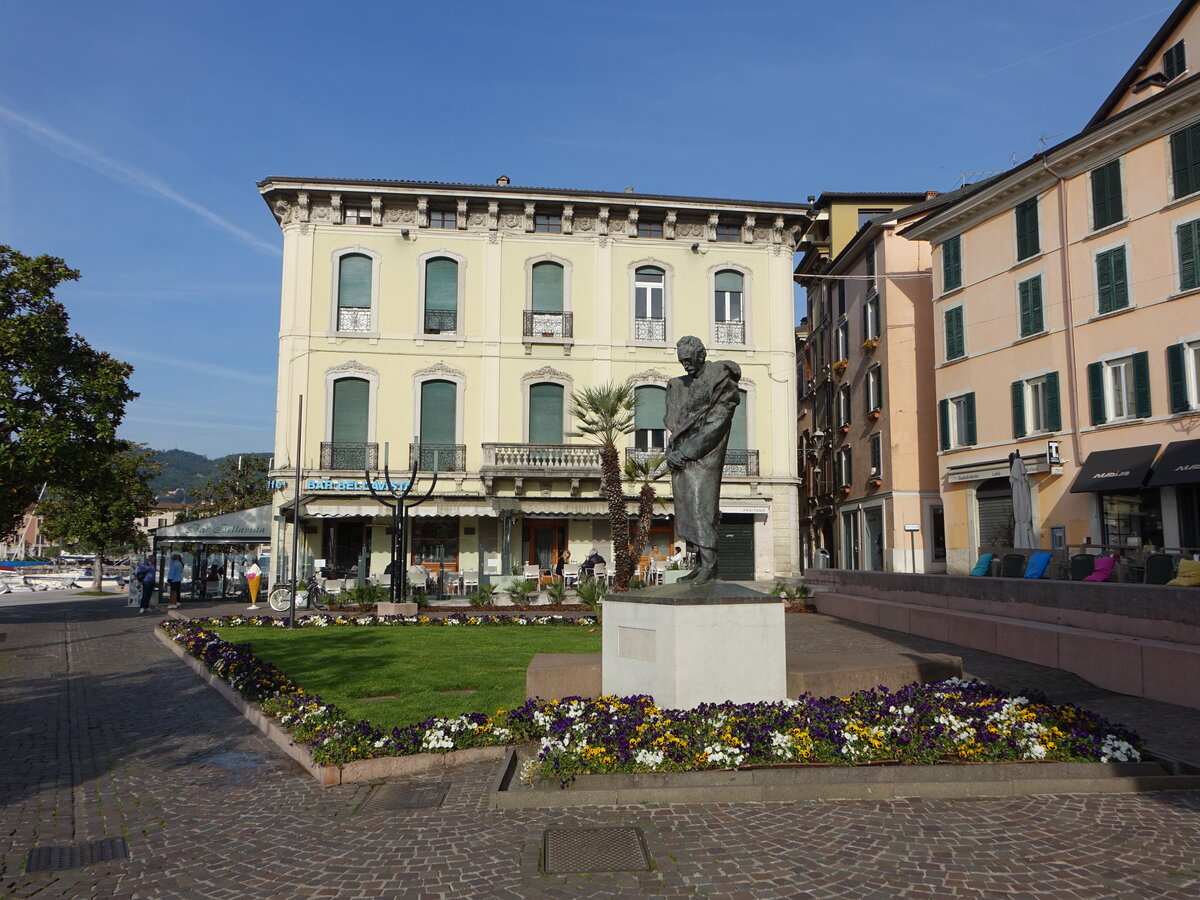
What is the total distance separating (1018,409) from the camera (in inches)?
977

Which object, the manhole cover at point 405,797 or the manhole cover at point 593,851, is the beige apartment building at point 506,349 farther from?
the manhole cover at point 593,851

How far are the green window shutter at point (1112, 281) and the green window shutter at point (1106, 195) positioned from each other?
2.79ft

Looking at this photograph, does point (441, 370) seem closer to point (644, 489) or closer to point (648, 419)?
point (648, 419)

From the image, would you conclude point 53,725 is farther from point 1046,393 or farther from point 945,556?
point 945,556

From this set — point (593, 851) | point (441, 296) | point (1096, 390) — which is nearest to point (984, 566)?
point (1096, 390)

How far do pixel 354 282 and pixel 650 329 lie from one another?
9904 mm

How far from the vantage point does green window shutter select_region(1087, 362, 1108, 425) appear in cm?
2206

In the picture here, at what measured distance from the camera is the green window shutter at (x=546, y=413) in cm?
2880

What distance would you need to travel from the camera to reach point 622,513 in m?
21.7

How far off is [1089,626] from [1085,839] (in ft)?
23.3

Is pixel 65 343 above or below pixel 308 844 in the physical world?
above

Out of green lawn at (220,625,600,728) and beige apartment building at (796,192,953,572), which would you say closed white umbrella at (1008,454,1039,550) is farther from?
beige apartment building at (796,192,953,572)

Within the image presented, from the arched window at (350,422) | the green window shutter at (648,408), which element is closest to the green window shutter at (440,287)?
the arched window at (350,422)

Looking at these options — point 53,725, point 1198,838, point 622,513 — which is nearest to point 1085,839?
point 1198,838
